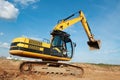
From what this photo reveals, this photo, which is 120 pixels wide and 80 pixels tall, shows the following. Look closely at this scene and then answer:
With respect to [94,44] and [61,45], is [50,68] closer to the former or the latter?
[61,45]

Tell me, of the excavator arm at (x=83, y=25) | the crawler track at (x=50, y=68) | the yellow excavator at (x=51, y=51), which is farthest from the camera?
the excavator arm at (x=83, y=25)

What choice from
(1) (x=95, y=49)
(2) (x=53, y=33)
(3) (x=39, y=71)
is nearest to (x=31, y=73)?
(3) (x=39, y=71)

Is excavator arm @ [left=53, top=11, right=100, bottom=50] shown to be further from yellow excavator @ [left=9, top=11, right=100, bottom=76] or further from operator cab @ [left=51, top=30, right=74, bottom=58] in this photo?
operator cab @ [left=51, top=30, right=74, bottom=58]

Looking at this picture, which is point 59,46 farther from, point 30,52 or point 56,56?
point 30,52

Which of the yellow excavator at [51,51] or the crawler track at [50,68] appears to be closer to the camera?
the yellow excavator at [51,51]

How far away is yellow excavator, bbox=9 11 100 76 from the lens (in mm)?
15344

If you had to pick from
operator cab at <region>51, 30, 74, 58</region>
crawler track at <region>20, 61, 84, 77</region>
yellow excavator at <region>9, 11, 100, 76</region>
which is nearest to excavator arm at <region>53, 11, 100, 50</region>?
yellow excavator at <region>9, 11, 100, 76</region>

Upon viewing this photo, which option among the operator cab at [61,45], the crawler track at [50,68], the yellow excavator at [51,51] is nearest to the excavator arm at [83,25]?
the yellow excavator at [51,51]

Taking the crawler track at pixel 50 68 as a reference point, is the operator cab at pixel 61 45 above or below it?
above

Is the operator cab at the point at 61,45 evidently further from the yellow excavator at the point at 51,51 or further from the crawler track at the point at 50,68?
the crawler track at the point at 50,68

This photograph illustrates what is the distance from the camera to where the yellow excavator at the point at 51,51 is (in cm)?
1534

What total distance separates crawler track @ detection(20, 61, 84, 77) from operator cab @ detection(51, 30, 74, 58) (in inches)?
32.4

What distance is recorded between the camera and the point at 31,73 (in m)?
15.9

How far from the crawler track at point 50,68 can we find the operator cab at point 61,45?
0.82 m
